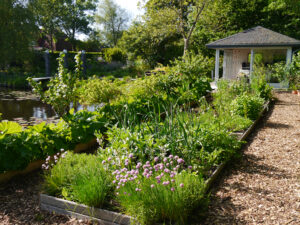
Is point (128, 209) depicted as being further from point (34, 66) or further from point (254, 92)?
point (34, 66)

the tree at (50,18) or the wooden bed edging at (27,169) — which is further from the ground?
the tree at (50,18)

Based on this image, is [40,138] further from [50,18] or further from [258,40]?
[50,18]

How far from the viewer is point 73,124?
4543 mm

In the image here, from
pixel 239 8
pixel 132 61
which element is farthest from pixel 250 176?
pixel 132 61

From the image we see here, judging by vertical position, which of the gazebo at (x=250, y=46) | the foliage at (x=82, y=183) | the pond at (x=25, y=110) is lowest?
the pond at (x=25, y=110)

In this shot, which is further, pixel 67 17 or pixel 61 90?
pixel 67 17

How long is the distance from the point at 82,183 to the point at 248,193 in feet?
5.83

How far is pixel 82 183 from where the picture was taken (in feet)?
9.44

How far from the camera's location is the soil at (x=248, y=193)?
108 inches

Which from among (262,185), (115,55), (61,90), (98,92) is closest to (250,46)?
(98,92)

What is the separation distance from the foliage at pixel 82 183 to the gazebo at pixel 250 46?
11.6 meters

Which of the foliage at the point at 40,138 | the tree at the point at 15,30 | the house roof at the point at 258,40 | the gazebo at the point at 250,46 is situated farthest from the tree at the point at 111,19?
the foliage at the point at 40,138

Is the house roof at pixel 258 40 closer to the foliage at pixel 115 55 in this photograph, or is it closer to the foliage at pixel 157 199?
the foliage at pixel 157 199

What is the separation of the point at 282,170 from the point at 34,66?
938 inches
